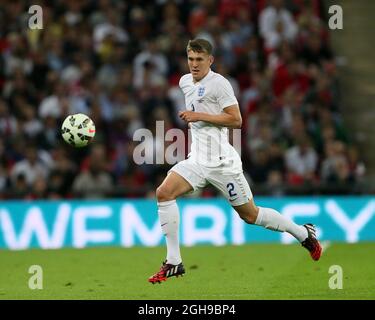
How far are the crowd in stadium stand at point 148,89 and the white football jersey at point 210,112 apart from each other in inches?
218

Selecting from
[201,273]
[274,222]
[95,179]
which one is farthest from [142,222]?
[274,222]

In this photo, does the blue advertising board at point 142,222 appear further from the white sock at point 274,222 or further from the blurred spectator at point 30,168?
the white sock at point 274,222

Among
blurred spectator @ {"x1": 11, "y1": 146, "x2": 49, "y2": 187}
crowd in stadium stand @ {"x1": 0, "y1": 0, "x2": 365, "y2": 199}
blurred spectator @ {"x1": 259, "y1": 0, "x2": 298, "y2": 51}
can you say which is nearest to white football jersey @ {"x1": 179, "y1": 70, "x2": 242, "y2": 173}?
crowd in stadium stand @ {"x1": 0, "y1": 0, "x2": 365, "y2": 199}

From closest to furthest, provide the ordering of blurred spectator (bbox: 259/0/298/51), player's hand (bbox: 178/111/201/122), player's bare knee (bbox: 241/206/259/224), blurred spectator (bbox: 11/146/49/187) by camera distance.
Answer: player's hand (bbox: 178/111/201/122), player's bare knee (bbox: 241/206/259/224), blurred spectator (bbox: 11/146/49/187), blurred spectator (bbox: 259/0/298/51)

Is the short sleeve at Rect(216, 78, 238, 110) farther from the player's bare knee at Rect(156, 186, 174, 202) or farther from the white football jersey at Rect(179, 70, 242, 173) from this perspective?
the player's bare knee at Rect(156, 186, 174, 202)

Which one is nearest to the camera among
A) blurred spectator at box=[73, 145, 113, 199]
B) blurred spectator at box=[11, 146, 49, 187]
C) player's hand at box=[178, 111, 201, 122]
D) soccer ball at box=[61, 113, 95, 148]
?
player's hand at box=[178, 111, 201, 122]

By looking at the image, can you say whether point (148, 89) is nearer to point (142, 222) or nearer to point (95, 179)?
point (95, 179)

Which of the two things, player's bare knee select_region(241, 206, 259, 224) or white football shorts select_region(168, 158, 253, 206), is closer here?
white football shorts select_region(168, 158, 253, 206)

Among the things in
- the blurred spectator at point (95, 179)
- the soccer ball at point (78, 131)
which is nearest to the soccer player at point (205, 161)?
the soccer ball at point (78, 131)

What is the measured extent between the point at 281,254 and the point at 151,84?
482 cm

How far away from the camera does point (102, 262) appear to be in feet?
40.1

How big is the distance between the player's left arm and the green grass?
1.50 metres

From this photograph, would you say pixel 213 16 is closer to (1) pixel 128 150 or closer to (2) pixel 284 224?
(1) pixel 128 150

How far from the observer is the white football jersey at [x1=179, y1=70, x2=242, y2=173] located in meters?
9.14
